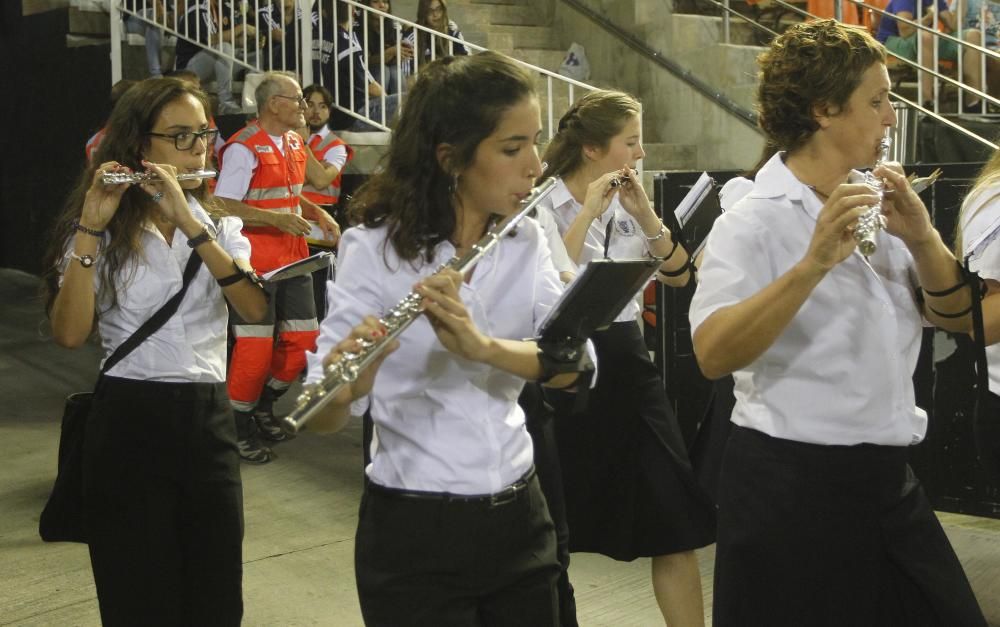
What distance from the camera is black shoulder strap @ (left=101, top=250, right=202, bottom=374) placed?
10.3ft

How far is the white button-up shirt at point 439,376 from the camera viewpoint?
7.41 ft

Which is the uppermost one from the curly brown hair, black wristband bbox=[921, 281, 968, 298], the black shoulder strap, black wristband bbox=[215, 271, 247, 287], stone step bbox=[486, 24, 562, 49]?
stone step bbox=[486, 24, 562, 49]

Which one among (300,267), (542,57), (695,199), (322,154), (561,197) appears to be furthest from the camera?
(542,57)

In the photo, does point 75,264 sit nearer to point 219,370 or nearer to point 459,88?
point 219,370

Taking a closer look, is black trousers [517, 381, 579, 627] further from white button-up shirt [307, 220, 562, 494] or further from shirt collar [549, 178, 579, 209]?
white button-up shirt [307, 220, 562, 494]

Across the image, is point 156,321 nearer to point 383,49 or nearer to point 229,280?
point 229,280

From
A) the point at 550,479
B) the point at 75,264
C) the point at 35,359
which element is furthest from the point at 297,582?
the point at 35,359

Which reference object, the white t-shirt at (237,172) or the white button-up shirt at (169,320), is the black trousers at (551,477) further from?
the white t-shirt at (237,172)

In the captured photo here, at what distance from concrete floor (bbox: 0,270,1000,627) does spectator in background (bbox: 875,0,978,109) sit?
14.2 ft

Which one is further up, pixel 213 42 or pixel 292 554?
pixel 213 42

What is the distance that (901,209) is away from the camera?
2373mm

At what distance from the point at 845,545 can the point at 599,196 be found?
5.64ft

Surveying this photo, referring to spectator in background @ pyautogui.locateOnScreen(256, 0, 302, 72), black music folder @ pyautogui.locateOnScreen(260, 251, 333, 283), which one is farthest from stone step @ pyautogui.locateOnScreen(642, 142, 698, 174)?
black music folder @ pyautogui.locateOnScreen(260, 251, 333, 283)

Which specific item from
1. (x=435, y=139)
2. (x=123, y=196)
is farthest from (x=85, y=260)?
(x=435, y=139)
